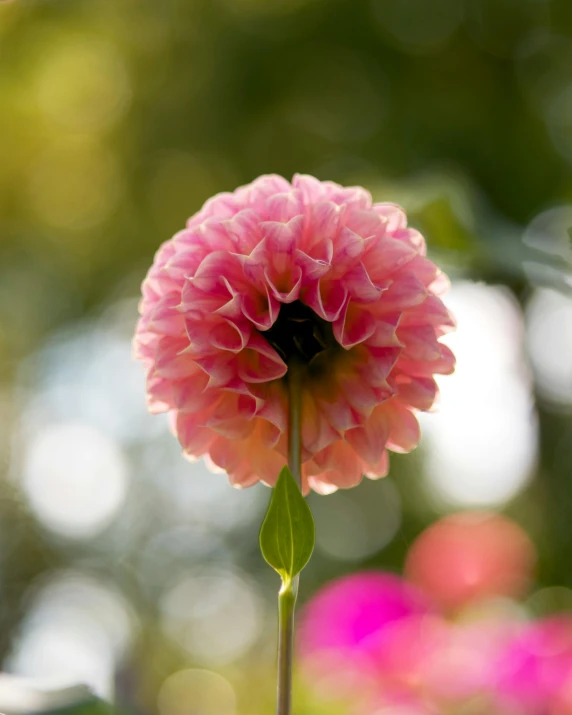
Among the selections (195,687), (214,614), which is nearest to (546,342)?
(195,687)

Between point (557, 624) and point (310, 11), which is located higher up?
point (310, 11)

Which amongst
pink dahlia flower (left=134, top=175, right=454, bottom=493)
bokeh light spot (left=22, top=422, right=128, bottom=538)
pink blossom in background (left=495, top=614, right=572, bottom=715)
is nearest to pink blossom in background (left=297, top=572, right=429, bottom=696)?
pink blossom in background (left=495, top=614, right=572, bottom=715)

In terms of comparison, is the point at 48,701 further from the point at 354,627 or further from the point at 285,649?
the point at 354,627

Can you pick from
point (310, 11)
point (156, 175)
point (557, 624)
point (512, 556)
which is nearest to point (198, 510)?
point (156, 175)

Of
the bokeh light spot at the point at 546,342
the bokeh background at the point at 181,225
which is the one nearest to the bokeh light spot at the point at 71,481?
the bokeh background at the point at 181,225

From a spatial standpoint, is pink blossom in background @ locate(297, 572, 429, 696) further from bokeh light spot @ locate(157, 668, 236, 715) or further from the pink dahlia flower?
bokeh light spot @ locate(157, 668, 236, 715)

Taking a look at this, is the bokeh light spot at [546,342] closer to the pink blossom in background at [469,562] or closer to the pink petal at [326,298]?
the pink blossom in background at [469,562]

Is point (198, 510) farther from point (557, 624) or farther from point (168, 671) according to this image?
point (557, 624)
